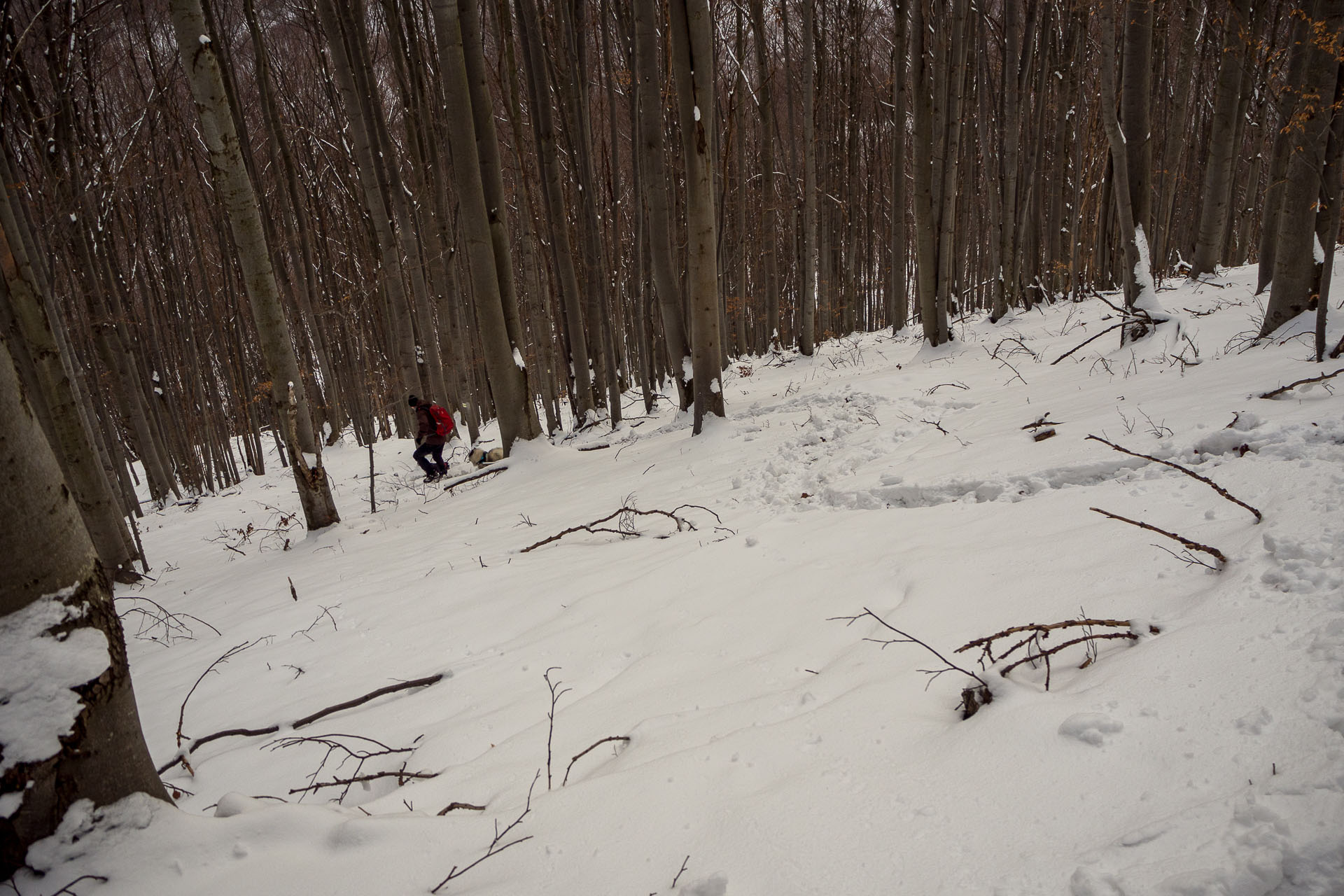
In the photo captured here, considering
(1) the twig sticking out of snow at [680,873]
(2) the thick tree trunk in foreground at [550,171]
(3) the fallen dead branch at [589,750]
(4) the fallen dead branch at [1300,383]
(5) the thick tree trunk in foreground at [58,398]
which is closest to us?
(1) the twig sticking out of snow at [680,873]

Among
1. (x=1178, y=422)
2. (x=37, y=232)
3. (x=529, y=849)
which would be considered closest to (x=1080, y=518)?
(x=1178, y=422)

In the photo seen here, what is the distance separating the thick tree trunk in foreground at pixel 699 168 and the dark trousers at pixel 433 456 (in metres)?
4.96

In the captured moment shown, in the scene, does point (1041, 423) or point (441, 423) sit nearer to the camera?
point (1041, 423)

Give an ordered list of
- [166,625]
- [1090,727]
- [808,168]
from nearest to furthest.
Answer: [1090,727] < [166,625] < [808,168]

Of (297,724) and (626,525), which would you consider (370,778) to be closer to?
(297,724)

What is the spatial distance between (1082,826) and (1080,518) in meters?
1.88

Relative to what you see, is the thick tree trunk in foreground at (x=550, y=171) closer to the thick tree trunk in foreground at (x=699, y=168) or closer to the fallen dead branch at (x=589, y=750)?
the thick tree trunk in foreground at (x=699, y=168)

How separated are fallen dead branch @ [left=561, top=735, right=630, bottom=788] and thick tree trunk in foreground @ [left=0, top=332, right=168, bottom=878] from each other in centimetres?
95

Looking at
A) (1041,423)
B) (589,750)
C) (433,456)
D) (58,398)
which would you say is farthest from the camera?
(433,456)

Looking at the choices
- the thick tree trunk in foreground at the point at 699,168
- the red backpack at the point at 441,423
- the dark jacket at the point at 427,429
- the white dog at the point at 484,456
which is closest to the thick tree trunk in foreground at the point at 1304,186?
the thick tree trunk in foreground at the point at 699,168

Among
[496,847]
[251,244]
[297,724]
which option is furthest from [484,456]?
[496,847]

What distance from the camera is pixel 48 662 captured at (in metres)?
1.19

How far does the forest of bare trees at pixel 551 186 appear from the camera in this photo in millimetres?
5648

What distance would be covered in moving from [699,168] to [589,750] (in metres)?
5.61
